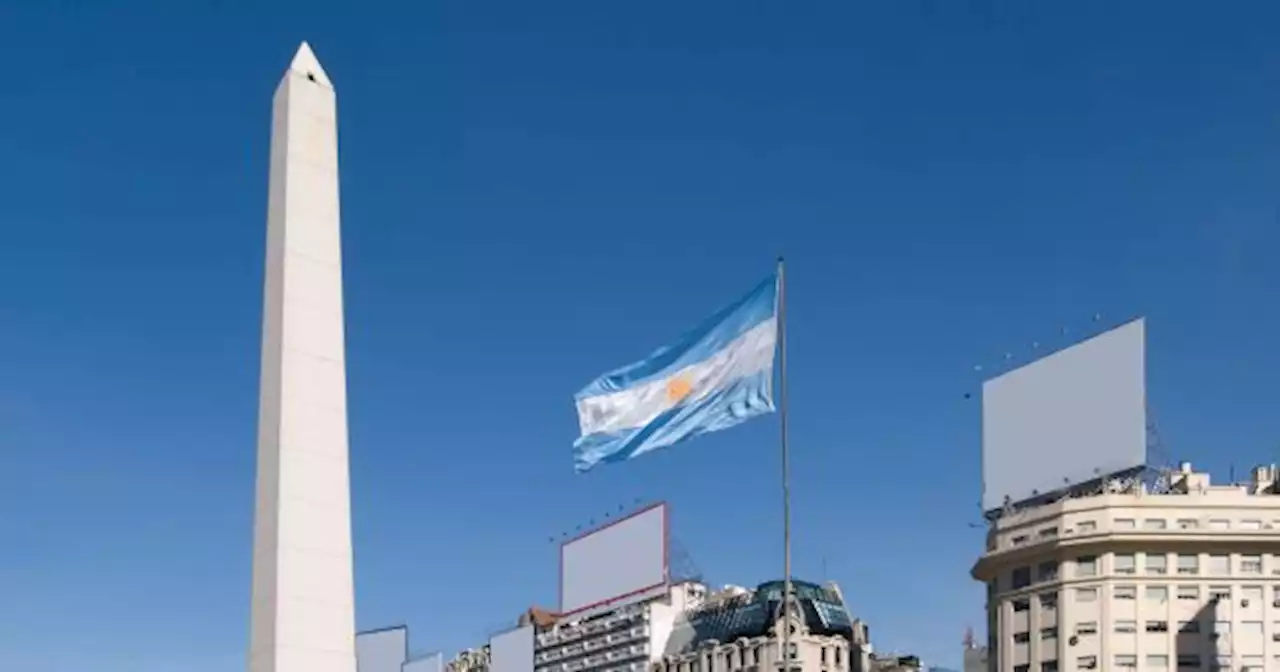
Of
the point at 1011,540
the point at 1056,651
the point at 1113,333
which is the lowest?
the point at 1056,651

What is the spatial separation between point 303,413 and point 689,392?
7177 millimetres

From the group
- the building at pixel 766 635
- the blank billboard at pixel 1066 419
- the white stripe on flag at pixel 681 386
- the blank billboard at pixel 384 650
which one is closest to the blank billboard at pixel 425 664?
the blank billboard at pixel 384 650

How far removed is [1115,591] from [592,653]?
53.7 m

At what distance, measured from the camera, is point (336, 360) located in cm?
2788

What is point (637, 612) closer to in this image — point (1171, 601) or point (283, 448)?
point (1171, 601)

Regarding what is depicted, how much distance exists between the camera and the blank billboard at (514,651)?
122875mm

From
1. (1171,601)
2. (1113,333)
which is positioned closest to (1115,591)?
(1171,601)

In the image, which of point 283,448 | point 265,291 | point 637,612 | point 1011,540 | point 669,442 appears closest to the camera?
point 283,448

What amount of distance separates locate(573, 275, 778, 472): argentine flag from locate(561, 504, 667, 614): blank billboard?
6476 centimetres

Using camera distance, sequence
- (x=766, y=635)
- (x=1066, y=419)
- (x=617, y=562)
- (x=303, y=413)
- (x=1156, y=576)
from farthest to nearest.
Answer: (x=617, y=562)
(x=766, y=635)
(x=1156, y=576)
(x=1066, y=419)
(x=303, y=413)

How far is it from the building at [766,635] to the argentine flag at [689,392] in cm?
6690

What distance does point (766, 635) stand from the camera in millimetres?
101250

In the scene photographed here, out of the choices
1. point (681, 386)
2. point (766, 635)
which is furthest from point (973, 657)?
point (681, 386)

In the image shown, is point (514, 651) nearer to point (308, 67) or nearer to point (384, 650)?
point (384, 650)
